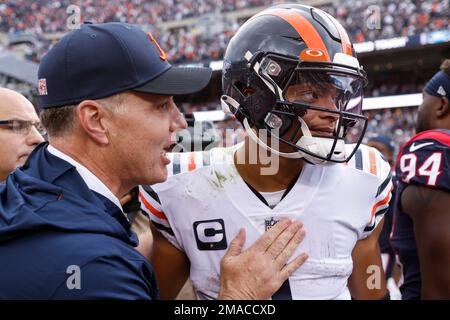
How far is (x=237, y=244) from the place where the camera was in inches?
60.6

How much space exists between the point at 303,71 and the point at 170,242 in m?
0.72

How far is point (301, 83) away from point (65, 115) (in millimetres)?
704

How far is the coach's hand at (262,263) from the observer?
1354mm

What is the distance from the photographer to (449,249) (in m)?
1.84

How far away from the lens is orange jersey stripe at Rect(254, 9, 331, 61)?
1.58 m

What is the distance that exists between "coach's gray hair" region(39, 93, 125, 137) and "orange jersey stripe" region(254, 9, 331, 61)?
0.64m

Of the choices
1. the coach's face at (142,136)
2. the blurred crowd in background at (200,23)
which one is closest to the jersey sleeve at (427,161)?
the coach's face at (142,136)

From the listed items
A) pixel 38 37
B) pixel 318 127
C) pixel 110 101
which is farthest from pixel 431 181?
pixel 38 37

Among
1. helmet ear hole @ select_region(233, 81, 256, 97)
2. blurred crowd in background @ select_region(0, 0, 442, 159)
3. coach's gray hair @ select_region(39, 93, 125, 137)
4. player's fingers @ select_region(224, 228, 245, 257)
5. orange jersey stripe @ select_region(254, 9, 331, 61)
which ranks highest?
orange jersey stripe @ select_region(254, 9, 331, 61)

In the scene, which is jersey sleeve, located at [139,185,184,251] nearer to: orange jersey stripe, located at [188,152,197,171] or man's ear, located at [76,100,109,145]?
orange jersey stripe, located at [188,152,197,171]

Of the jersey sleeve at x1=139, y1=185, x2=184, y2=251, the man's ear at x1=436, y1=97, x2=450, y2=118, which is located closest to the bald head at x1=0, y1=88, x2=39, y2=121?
the jersey sleeve at x1=139, y1=185, x2=184, y2=251

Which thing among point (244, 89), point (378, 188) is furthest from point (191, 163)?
point (378, 188)

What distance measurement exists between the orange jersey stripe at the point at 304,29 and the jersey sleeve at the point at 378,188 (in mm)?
410

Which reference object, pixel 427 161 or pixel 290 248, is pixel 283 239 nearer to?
pixel 290 248
